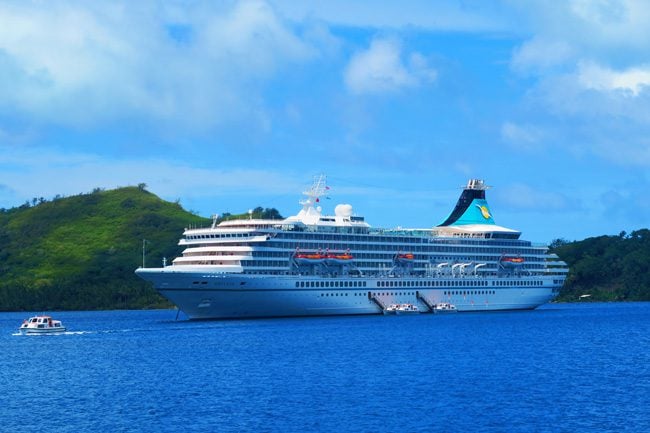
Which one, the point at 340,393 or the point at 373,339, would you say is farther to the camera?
the point at 373,339

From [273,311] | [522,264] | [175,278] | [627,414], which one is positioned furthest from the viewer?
[522,264]

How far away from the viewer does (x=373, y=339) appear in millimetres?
83188

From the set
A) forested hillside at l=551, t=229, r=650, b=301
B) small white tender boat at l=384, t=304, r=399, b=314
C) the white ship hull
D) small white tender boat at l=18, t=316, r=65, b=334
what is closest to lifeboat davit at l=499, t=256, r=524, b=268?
the white ship hull

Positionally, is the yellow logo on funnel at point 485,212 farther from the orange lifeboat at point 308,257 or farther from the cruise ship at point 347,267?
the orange lifeboat at point 308,257

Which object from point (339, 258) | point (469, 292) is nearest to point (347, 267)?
point (339, 258)

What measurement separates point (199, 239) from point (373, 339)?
30536mm

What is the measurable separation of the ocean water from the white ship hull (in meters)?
4.83

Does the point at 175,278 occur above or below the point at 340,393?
above

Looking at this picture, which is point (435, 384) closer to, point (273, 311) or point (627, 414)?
point (627, 414)

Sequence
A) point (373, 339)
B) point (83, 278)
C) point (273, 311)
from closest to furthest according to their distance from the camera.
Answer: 1. point (373, 339)
2. point (273, 311)
3. point (83, 278)

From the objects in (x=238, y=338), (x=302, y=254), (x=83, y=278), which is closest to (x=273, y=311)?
(x=302, y=254)

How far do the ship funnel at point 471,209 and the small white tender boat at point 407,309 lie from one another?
1957cm

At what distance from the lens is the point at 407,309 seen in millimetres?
117438

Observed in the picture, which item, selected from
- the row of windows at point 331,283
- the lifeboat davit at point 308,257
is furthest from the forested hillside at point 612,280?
the lifeboat davit at point 308,257
